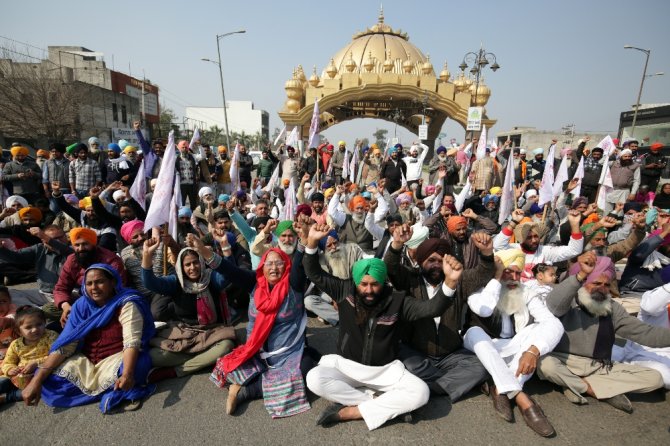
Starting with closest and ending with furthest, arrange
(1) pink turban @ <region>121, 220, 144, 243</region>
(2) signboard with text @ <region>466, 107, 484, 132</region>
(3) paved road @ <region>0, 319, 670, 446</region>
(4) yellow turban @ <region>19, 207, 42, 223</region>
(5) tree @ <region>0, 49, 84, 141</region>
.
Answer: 1. (3) paved road @ <region>0, 319, 670, 446</region>
2. (1) pink turban @ <region>121, 220, 144, 243</region>
3. (4) yellow turban @ <region>19, 207, 42, 223</region>
4. (2) signboard with text @ <region>466, 107, 484, 132</region>
5. (5) tree @ <region>0, 49, 84, 141</region>

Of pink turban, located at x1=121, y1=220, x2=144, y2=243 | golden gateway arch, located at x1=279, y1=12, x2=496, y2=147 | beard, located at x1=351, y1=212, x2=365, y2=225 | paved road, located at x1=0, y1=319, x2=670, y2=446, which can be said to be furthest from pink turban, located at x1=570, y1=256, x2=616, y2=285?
golden gateway arch, located at x1=279, y1=12, x2=496, y2=147

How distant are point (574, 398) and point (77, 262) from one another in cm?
446

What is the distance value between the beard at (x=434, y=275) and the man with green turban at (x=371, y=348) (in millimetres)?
290

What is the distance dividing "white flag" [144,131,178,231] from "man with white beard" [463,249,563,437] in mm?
3069

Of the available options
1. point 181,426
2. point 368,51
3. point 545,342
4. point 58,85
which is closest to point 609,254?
point 545,342

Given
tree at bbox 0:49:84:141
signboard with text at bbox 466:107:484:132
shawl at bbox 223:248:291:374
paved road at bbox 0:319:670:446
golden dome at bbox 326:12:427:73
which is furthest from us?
golden dome at bbox 326:12:427:73

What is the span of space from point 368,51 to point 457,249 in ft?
86.1

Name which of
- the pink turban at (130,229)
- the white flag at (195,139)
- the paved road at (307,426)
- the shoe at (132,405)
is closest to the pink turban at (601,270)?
the paved road at (307,426)

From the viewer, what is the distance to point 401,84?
69.1 ft

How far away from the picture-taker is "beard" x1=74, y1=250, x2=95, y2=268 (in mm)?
3447

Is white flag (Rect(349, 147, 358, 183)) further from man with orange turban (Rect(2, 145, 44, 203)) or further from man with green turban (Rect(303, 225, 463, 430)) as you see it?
man with green turban (Rect(303, 225, 463, 430))

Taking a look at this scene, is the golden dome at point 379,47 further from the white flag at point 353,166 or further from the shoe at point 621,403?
the shoe at point 621,403

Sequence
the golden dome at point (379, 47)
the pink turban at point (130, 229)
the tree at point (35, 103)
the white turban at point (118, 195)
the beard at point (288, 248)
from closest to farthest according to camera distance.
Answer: the beard at point (288, 248) < the pink turban at point (130, 229) < the white turban at point (118, 195) < the tree at point (35, 103) < the golden dome at point (379, 47)

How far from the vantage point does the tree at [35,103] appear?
822 inches
